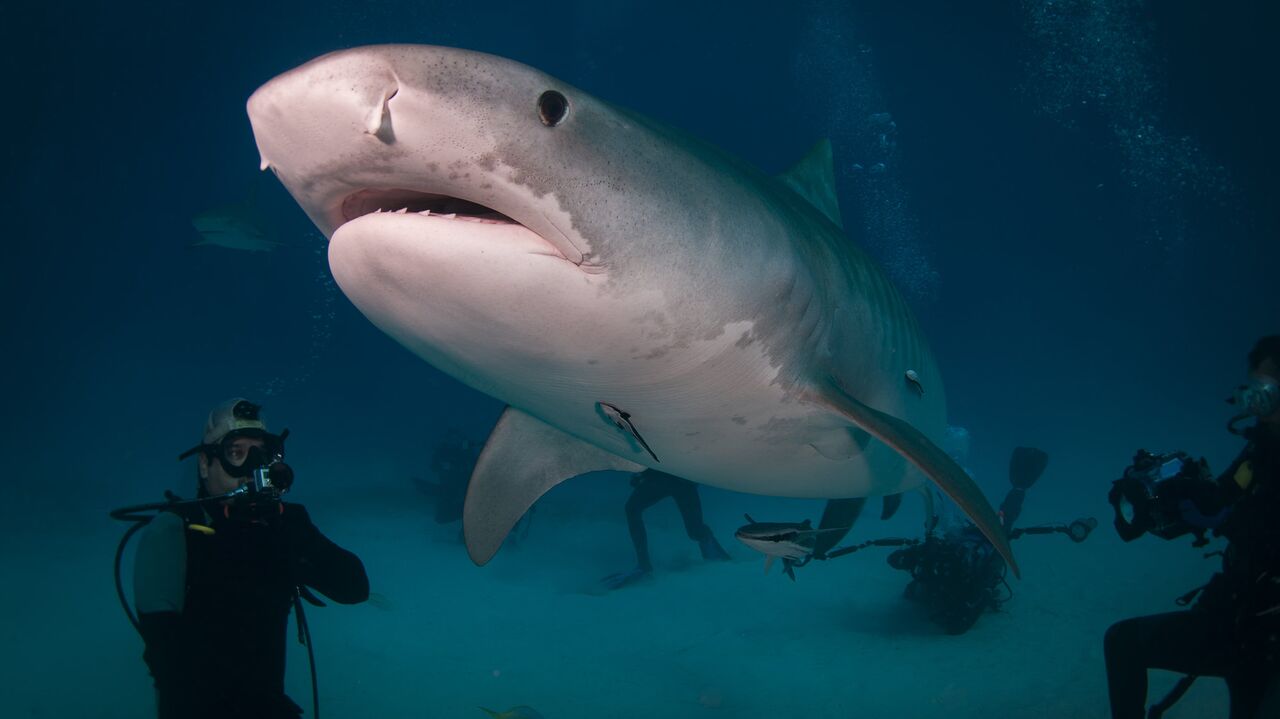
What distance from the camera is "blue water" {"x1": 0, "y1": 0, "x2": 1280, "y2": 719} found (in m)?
6.08

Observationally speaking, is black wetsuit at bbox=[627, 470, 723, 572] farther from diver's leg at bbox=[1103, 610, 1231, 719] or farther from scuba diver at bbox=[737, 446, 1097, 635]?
diver's leg at bbox=[1103, 610, 1231, 719]

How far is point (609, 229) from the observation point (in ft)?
4.89

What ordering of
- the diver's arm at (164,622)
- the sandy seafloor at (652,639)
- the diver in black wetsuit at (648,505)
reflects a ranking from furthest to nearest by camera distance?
1. the diver in black wetsuit at (648,505)
2. the sandy seafloor at (652,639)
3. the diver's arm at (164,622)

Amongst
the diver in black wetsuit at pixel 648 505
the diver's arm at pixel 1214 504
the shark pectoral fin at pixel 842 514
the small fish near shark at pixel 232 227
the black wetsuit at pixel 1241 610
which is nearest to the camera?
the black wetsuit at pixel 1241 610

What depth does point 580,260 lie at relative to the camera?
1.50m

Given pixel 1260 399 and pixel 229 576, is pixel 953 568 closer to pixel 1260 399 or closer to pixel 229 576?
pixel 1260 399

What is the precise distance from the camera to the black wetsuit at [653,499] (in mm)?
9117

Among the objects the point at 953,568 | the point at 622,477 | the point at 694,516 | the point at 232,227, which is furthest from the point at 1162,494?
the point at 622,477

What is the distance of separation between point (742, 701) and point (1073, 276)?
5355cm

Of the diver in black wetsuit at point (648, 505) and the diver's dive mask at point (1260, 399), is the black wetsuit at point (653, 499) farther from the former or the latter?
the diver's dive mask at point (1260, 399)

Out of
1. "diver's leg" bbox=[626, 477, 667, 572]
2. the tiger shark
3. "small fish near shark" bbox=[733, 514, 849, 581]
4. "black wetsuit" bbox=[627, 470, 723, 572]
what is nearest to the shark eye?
the tiger shark

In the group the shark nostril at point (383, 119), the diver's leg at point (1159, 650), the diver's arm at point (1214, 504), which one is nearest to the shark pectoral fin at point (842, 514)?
the diver's leg at point (1159, 650)

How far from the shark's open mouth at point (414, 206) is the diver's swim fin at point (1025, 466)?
37.5 feet

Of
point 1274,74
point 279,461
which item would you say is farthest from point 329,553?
point 1274,74
